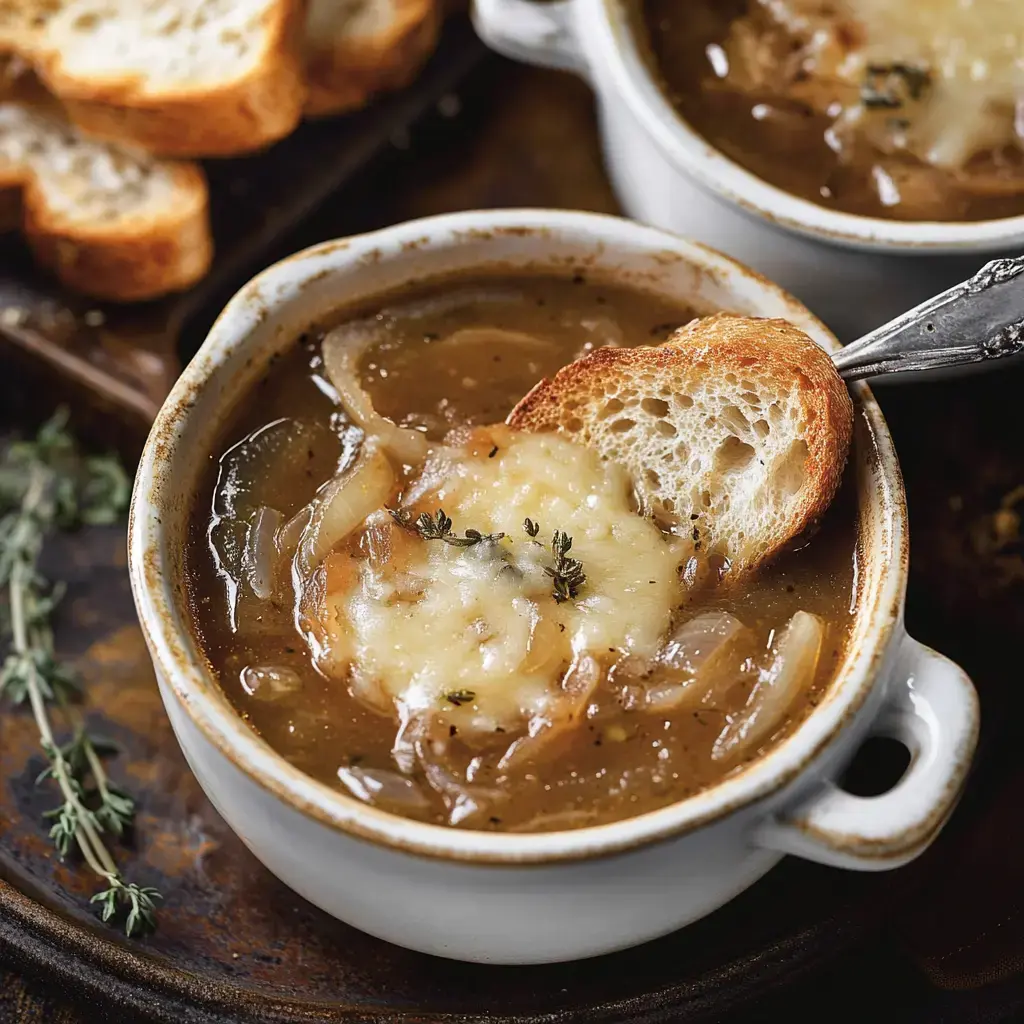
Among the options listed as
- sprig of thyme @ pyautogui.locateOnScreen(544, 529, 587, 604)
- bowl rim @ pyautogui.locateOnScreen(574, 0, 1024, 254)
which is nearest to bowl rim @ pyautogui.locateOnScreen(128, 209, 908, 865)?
bowl rim @ pyautogui.locateOnScreen(574, 0, 1024, 254)

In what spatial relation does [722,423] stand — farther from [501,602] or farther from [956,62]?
[956,62]

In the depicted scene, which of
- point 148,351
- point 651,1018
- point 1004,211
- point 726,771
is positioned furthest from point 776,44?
point 651,1018

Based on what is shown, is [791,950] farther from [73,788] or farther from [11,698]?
[11,698]

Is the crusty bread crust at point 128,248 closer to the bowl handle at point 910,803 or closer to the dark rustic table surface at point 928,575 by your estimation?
the dark rustic table surface at point 928,575

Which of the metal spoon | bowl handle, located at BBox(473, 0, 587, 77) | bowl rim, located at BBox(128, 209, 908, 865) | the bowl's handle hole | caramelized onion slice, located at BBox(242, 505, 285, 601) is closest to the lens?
bowl rim, located at BBox(128, 209, 908, 865)

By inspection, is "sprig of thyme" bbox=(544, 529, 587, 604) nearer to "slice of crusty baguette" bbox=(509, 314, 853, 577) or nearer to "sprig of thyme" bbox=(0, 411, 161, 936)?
"slice of crusty baguette" bbox=(509, 314, 853, 577)

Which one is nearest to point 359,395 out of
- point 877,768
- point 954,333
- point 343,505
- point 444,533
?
point 343,505
